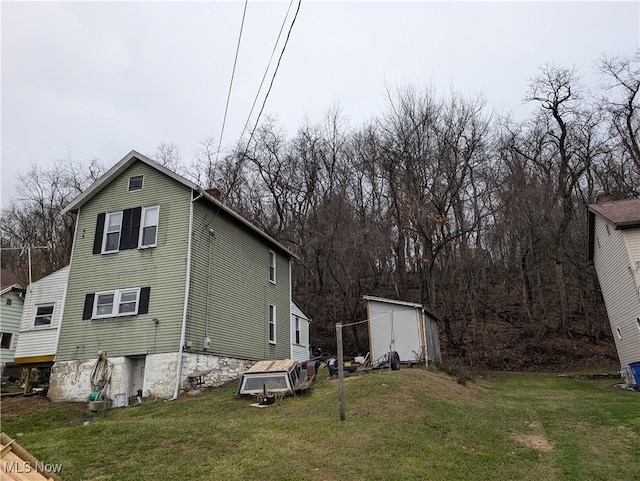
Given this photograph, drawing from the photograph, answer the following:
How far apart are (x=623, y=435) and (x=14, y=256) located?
38.9 m

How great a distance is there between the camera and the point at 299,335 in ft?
75.9

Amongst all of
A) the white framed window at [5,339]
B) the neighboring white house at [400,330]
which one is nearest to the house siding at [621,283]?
the neighboring white house at [400,330]

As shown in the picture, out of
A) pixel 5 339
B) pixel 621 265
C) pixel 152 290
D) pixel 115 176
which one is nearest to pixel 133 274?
pixel 152 290

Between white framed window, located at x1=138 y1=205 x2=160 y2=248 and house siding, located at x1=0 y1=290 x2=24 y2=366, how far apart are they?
10636 mm

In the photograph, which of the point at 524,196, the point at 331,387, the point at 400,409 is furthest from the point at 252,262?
the point at 524,196

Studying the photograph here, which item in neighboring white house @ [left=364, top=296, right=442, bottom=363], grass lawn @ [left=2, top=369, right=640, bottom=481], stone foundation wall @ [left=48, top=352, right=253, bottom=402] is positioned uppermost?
neighboring white house @ [left=364, top=296, right=442, bottom=363]

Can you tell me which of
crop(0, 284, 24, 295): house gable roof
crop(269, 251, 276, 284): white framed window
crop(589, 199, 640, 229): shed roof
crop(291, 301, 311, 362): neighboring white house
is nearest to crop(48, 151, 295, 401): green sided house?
crop(269, 251, 276, 284): white framed window

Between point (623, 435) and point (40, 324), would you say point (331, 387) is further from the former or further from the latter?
point (40, 324)

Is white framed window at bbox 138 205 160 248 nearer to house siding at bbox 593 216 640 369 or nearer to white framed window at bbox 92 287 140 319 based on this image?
white framed window at bbox 92 287 140 319

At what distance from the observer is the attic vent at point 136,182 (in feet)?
53.8

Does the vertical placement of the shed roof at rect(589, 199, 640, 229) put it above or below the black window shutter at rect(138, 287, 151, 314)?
above

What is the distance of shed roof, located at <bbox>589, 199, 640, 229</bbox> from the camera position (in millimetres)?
14984

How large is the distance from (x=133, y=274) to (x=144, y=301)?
1.15 m

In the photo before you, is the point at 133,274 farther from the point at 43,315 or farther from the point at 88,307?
the point at 43,315
